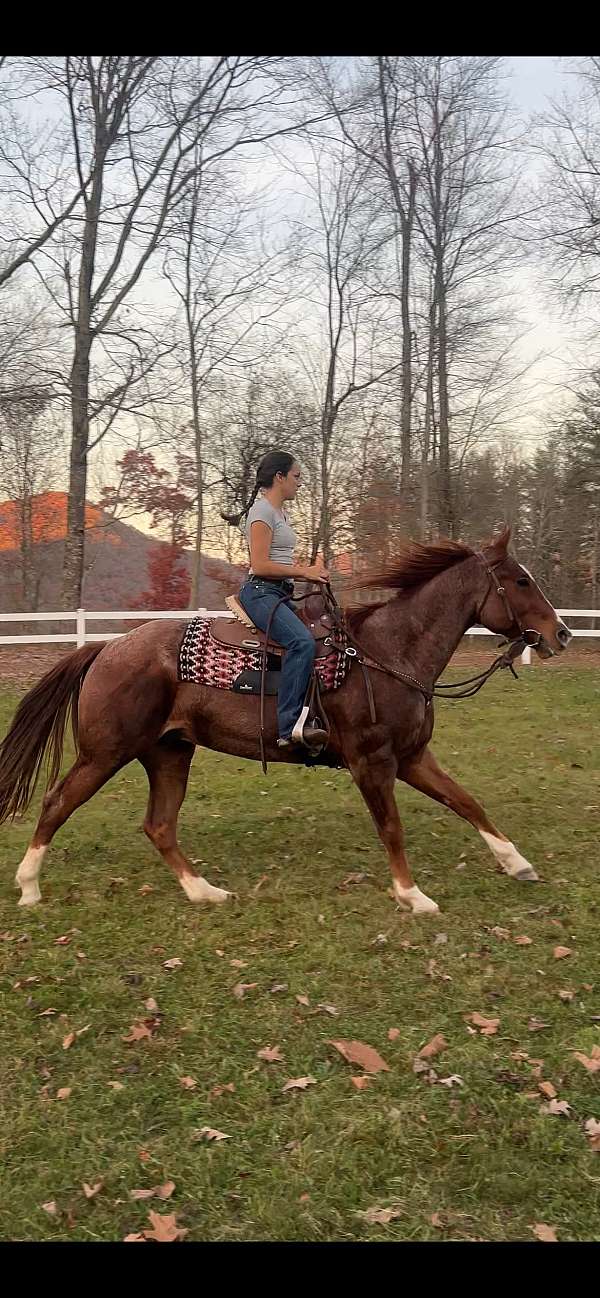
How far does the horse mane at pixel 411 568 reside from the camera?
6371 mm

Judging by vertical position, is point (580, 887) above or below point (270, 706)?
below

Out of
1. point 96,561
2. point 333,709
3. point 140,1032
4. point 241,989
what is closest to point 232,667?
point 333,709

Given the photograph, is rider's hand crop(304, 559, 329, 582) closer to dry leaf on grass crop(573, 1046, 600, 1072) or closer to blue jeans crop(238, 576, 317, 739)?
blue jeans crop(238, 576, 317, 739)

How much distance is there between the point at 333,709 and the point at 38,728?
6.98ft

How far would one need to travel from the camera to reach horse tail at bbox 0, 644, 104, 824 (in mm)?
6387

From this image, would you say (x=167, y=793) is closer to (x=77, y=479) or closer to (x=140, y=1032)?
(x=140, y=1032)

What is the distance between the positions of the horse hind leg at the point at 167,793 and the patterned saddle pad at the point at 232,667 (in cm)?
58

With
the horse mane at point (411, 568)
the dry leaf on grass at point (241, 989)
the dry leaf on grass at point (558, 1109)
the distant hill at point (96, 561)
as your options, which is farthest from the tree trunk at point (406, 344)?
the dry leaf on grass at point (558, 1109)

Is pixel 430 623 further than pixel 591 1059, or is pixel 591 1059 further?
pixel 430 623

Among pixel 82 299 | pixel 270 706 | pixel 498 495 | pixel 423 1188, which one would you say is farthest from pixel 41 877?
pixel 498 495

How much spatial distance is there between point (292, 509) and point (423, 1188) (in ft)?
79.9

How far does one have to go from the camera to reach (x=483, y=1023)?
423cm

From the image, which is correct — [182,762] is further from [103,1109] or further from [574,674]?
[574,674]

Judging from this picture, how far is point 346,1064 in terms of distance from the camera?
397 cm
